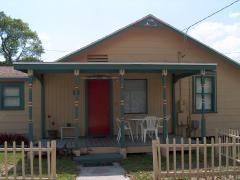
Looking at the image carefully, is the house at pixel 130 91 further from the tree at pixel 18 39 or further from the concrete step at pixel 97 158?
the tree at pixel 18 39

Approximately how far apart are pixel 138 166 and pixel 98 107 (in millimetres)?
5021

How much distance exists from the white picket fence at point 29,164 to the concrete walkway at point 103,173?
39.0 inches

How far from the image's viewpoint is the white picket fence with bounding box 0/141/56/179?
849 centimetres

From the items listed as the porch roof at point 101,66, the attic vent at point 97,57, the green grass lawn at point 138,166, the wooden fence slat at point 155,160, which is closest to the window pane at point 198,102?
the porch roof at point 101,66

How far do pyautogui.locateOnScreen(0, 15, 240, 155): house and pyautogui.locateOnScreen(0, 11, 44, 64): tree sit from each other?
4539cm

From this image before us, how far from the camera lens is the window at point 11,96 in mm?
16312

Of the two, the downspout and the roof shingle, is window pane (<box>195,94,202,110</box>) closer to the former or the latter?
the downspout

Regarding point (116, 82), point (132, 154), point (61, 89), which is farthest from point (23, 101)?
point (132, 154)

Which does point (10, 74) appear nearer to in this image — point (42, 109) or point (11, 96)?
point (11, 96)

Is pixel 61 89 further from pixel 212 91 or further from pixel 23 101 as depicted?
pixel 212 91

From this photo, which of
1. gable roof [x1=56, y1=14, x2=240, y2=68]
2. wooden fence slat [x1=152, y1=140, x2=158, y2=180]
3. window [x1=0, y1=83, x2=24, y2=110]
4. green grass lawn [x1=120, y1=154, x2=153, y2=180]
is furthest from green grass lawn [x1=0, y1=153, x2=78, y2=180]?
gable roof [x1=56, y1=14, x2=240, y2=68]

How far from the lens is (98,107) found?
1592 cm

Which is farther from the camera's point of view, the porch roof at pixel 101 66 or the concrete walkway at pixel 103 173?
the porch roof at pixel 101 66

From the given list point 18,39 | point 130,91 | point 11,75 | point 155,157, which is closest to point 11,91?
point 11,75
